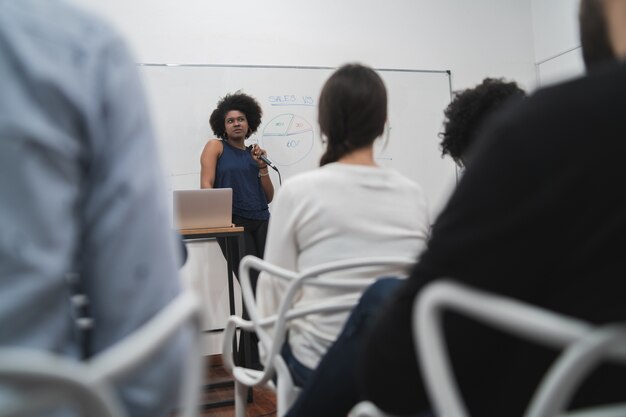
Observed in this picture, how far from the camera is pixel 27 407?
0.41m

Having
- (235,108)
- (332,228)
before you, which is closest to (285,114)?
(235,108)

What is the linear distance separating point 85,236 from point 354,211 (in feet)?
2.31

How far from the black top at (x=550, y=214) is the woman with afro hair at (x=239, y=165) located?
3.00m

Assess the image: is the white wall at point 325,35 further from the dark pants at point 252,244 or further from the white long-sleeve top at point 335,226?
the white long-sleeve top at point 335,226

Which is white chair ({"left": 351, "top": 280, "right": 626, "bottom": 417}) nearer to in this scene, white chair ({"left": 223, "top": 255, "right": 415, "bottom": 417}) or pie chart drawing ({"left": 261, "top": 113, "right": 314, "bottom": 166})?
white chair ({"left": 223, "top": 255, "right": 415, "bottom": 417})

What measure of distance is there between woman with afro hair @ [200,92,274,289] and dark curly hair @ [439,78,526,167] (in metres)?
1.79

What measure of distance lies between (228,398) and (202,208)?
1.00 meters

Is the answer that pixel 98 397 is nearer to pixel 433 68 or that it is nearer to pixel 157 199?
pixel 157 199

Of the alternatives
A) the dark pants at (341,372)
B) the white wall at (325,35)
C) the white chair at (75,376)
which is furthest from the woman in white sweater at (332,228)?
the white wall at (325,35)

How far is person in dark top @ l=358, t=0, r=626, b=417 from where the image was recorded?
479 millimetres

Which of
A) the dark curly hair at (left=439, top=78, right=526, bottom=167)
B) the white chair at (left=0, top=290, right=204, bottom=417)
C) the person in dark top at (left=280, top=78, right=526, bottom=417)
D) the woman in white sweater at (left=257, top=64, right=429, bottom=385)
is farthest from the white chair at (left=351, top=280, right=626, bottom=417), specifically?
the dark curly hair at (left=439, top=78, right=526, bottom=167)

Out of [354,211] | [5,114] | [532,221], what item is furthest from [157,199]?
[354,211]

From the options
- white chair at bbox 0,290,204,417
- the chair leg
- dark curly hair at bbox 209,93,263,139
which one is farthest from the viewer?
dark curly hair at bbox 209,93,263,139

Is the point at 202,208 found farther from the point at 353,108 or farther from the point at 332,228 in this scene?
the point at 332,228
